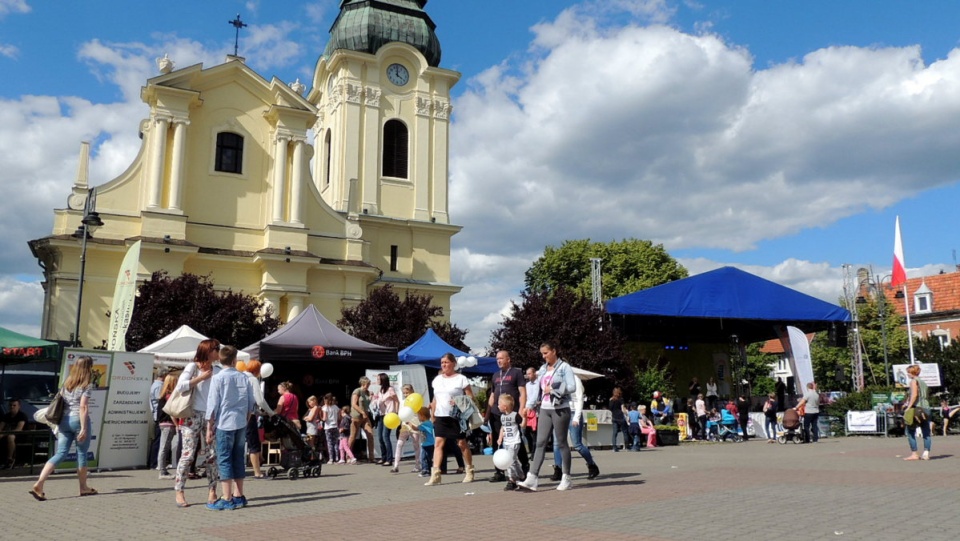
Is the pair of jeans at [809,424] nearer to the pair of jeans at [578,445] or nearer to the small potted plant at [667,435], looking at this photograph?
the small potted plant at [667,435]

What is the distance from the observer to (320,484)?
36.1 ft

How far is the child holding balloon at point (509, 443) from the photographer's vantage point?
9508 mm

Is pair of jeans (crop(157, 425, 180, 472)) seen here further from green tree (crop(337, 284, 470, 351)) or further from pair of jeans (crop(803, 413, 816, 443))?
green tree (crop(337, 284, 470, 351))

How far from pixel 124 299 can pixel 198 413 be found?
269 inches

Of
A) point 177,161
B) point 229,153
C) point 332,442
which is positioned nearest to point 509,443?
point 332,442

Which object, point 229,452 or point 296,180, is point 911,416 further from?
point 296,180

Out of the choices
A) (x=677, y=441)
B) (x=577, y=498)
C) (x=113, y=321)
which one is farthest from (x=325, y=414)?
(x=677, y=441)

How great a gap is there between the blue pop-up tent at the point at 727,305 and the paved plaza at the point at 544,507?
1160cm

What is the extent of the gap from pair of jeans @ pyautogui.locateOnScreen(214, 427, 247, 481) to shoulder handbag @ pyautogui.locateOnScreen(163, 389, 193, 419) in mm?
576

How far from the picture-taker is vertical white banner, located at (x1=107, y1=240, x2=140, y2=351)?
14016 millimetres

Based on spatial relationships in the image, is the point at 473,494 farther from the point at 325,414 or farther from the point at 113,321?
the point at 113,321

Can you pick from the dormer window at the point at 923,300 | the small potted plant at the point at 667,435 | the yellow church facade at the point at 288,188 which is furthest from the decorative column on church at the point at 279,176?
the dormer window at the point at 923,300

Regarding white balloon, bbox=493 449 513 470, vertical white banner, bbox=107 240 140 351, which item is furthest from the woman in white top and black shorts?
vertical white banner, bbox=107 240 140 351

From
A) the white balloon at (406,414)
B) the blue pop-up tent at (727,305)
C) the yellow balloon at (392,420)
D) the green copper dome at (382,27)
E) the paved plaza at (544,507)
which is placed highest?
the green copper dome at (382,27)
